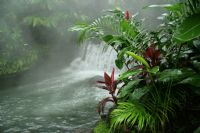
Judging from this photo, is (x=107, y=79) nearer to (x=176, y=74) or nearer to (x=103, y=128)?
(x=103, y=128)

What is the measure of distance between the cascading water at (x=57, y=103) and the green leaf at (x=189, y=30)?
297 cm

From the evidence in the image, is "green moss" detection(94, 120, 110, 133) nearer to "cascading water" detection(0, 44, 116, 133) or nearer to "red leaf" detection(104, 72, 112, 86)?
"red leaf" detection(104, 72, 112, 86)

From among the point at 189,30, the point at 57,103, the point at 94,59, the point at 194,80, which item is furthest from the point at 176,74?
the point at 94,59

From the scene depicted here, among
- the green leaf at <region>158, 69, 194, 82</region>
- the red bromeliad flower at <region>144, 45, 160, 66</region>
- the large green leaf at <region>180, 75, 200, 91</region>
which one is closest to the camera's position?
the large green leaf at <region>180, 75, 200, 91</region>

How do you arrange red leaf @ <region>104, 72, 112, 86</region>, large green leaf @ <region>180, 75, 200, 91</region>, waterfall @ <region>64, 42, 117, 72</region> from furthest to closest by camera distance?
1. waterfall @ <region>64, 42, 117, 72</region>
2. red leaf @ <region>104, 72, 112, 86</region>
3. large green leaf @ <region>180, 75, 200, 91</region>

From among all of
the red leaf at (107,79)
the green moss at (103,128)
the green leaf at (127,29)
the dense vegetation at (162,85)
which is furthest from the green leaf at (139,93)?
the green moss at (103,128)

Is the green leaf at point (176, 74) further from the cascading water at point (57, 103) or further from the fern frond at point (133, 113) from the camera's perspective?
the cascading water at point (57, 103)

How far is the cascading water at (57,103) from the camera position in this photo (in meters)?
5.93

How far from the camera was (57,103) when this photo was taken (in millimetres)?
7508

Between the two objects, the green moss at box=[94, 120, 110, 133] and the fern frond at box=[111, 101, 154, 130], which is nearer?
the fern frond at box=[111, 101, 154, 130]

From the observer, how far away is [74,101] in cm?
752

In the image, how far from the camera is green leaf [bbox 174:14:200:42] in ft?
6.24

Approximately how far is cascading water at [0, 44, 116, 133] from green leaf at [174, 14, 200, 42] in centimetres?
297

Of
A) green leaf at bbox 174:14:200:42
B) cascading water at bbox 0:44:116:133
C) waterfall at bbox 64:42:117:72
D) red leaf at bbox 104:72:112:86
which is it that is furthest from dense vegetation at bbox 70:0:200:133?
waterfall at bbox 64:42:117:72
